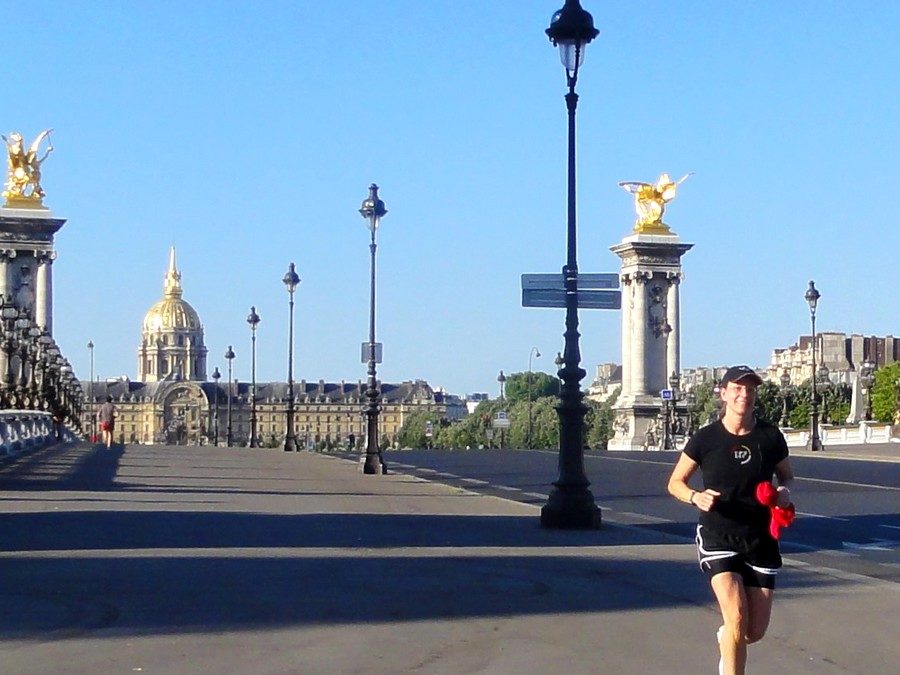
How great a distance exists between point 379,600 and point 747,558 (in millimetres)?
5430

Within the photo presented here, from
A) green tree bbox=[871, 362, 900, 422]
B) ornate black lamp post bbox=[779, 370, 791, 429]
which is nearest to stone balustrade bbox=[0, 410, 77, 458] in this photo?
ornate black lamp post bbox=[779, 370, 791, 429]

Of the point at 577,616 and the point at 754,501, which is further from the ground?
the point at 754,501

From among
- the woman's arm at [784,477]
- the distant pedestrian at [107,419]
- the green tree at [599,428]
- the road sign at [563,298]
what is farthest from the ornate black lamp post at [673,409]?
the woman's arm at [784,477]

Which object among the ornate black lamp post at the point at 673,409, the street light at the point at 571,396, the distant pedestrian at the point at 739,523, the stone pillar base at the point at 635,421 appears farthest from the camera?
the stone pillar base at the point at 635,421

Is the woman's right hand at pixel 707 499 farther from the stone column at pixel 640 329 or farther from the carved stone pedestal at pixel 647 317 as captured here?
the stone column at pixel 640 329

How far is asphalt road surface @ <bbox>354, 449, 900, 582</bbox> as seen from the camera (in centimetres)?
1894

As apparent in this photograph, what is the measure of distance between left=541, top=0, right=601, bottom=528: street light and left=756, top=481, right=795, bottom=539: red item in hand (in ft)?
43.1

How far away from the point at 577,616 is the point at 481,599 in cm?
115

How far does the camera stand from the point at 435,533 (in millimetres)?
20297

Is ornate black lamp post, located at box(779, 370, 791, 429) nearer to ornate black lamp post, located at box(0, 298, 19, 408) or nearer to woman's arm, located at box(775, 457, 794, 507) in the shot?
ornate black lamp post, located at box(0, 298, 19, 408)

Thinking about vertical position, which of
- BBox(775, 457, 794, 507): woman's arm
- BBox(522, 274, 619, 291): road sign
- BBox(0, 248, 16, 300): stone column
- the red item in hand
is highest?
BBox(0, 248, 16, 300): stone column

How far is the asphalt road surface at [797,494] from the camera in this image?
18938 millimetres

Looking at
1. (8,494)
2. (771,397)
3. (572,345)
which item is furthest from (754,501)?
(771,397)

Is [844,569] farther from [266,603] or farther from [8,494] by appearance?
[8,494]
